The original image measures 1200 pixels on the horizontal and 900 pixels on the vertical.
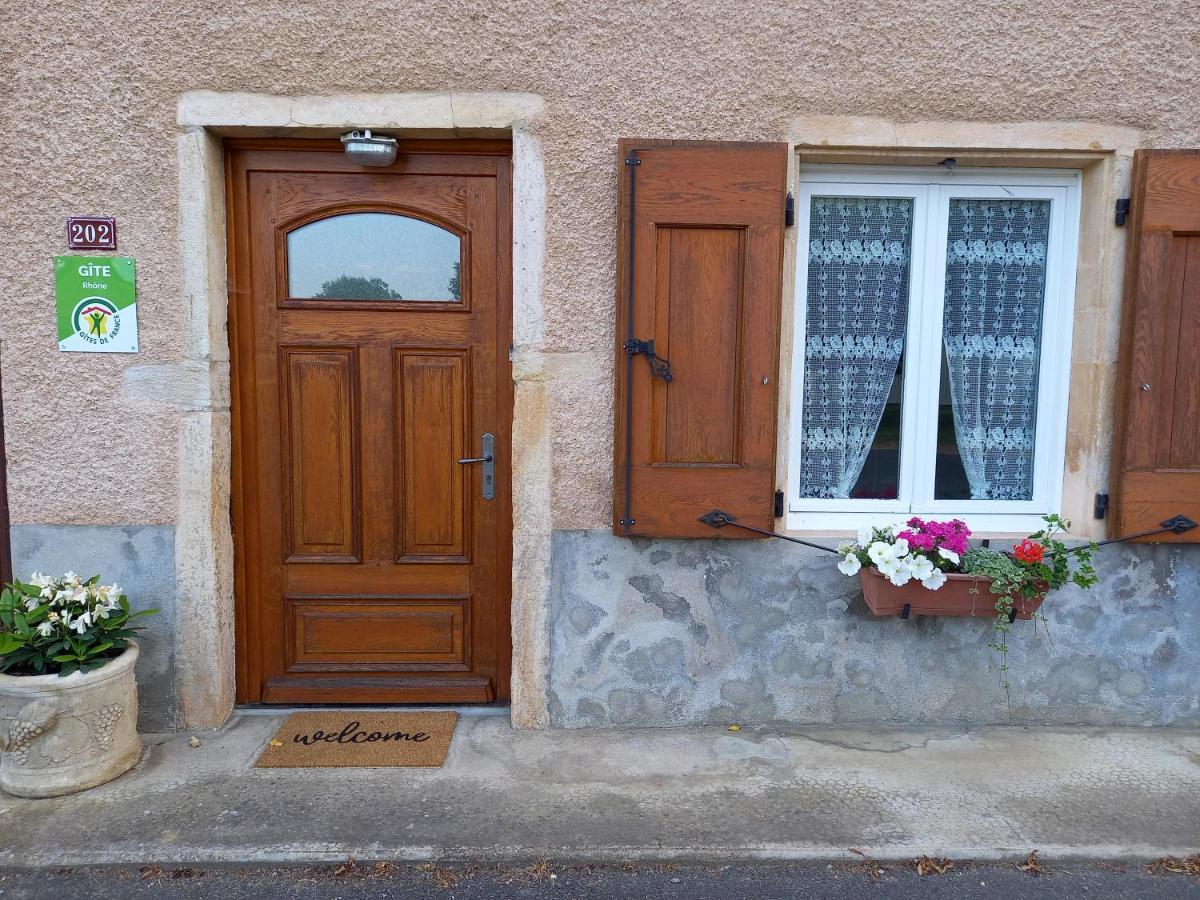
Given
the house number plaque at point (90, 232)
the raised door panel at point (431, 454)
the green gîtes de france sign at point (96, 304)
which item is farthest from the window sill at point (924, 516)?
the house number plaque at point (90, 232)

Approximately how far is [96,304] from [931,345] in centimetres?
338

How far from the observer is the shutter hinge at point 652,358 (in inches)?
120

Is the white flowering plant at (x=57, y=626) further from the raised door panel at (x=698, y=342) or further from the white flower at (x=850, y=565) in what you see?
the white flower at (x=850, y=565)

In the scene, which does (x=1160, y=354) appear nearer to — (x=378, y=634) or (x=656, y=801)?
(x=656, y=801)

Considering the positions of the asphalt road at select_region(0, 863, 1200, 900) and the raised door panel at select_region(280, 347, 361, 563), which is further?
the raised door panel at select_region(280, 347, 361, 563)

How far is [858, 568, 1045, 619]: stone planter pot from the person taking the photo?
3031mm

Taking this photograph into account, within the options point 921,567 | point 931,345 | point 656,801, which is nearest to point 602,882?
point 656,801

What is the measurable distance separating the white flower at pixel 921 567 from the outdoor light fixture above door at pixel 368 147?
2568mm

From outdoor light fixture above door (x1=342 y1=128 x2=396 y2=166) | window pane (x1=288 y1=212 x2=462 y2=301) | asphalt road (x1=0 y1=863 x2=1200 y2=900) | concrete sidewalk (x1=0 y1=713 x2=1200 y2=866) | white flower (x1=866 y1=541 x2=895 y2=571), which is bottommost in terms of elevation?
asphalt road (x1=0 y1=863 x2=1200 y2=900)

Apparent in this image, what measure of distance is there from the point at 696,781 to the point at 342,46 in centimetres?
307

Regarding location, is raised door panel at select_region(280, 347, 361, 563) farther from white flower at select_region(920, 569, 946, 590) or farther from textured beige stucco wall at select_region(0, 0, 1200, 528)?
white flower at select_region(920, 569, 946, 590)

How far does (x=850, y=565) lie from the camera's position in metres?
3.12

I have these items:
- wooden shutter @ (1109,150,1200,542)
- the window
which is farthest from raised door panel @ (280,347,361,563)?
wooden shutter @ (1109,150,1200,542)

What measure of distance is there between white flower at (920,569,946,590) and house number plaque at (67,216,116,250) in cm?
338
